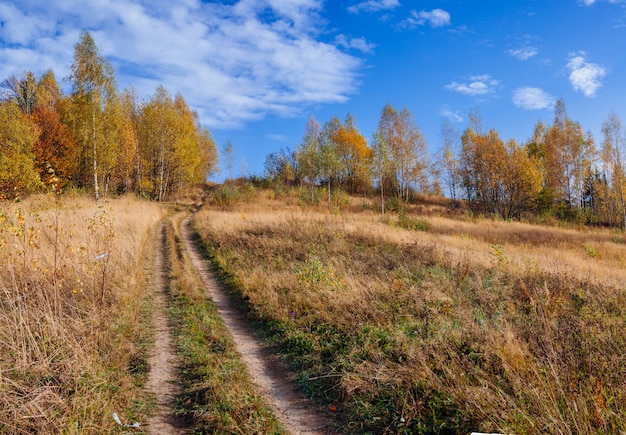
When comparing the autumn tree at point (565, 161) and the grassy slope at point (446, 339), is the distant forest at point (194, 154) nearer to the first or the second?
the autumn tree at point (565, 161)

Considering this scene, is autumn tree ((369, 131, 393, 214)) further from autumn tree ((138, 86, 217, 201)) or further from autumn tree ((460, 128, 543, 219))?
autumn tree ((138, 86, 217, 201))

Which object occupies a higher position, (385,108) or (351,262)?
(385,108)

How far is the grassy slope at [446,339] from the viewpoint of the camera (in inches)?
155

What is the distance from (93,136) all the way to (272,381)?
97.3 ft

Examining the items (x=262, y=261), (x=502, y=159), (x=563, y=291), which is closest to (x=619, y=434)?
(x=563, y=291)

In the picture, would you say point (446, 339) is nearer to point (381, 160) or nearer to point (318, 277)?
point (318, 277)

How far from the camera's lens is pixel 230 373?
5234 mm

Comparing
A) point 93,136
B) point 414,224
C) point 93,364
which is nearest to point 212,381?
point 93,364

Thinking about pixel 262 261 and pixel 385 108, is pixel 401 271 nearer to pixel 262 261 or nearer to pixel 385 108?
pixel 262 261

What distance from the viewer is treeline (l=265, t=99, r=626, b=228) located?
39688 mm

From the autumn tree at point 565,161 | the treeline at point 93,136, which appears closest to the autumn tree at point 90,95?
the treeline at point 93,136

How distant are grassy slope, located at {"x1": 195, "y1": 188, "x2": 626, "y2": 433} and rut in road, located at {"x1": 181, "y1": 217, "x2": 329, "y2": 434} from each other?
0.26 metres

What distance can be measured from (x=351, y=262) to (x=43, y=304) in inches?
316

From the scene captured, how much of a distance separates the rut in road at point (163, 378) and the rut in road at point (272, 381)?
1.18 meters
